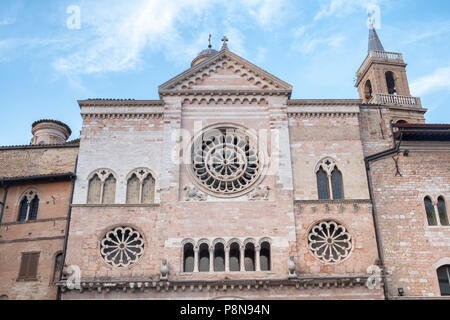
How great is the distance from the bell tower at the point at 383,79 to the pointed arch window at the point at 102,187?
21.2 m

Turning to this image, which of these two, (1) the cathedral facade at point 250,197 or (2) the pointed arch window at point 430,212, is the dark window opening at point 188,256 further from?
(2) the pointed arch window at point 430,212

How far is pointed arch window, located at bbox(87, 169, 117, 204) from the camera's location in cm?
2245

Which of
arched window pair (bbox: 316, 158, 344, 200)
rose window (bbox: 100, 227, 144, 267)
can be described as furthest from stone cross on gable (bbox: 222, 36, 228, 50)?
rose window (bbox: 100, 227, 144, 267)

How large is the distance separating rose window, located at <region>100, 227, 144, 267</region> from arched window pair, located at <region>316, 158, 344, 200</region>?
8.61 metres

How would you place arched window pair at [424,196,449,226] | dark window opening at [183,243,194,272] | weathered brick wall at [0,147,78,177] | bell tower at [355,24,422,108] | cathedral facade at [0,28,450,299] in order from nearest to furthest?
cathedral facade at [0,28,450,299]
dark window opening at [183,243,194,272]
arched window pair at [424,196,449,226]
weathered brick wall at [0,147,78,177]
bell tower at [355,24,422,108]

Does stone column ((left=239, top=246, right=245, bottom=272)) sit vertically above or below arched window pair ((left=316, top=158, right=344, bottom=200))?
below

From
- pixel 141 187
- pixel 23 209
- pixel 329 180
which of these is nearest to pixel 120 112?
pixel 141 187

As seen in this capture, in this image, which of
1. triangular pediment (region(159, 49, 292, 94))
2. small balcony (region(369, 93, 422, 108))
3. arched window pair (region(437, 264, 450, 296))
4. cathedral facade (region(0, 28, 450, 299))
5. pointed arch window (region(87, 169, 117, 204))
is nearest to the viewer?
cathedral facade (region(0, 28, 450, 299))

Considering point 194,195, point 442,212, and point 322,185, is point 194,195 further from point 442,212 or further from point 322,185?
point 442,212

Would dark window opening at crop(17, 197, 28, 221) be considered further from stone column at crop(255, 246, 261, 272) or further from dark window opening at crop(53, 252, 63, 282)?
stone column at crop(255, 246, 261, 272)

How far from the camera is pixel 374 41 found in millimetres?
40219

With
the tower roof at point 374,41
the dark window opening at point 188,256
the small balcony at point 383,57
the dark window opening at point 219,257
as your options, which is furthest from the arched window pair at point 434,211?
the tower roof at point 374,41

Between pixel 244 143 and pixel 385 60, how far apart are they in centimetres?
1969
